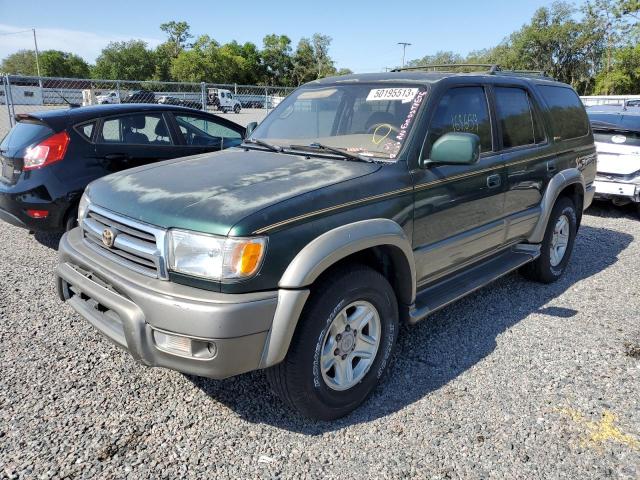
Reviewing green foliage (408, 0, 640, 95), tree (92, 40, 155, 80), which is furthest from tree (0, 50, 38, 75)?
green foliage (408, 0, 640, 95)

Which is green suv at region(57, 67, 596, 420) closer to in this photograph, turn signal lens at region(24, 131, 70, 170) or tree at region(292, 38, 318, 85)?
turn signal lens at region(24, 131, 70, 170)

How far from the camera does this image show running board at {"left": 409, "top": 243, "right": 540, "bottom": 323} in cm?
323

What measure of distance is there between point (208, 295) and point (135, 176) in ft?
4.12

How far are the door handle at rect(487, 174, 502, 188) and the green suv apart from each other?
0.02m

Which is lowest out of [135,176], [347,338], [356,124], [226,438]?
[226,438]

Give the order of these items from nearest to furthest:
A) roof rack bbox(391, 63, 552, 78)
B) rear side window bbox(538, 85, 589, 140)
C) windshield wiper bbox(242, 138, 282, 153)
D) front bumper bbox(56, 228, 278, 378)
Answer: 1. front bumper bbox(56, 228, 278, 378)
2. windshield wiper bbox(242, 138, 282, 153)
3. roof rack bbox(391, 63, 552, 78)
4. rear side window bbox(538, 85, 589, 140)

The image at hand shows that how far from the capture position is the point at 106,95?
15.4 metres

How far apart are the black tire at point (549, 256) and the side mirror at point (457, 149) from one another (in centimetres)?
209

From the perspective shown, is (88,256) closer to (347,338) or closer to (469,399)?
(347,338)

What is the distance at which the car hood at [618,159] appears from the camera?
24.2 feet

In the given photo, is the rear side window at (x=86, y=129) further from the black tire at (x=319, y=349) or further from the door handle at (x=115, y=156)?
the black tire at (x=319, y=349)

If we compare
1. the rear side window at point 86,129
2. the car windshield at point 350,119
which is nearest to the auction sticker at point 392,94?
the car windshield at point 350,119

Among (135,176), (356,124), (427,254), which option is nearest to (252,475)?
(427,254)

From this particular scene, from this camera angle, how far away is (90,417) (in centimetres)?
277
